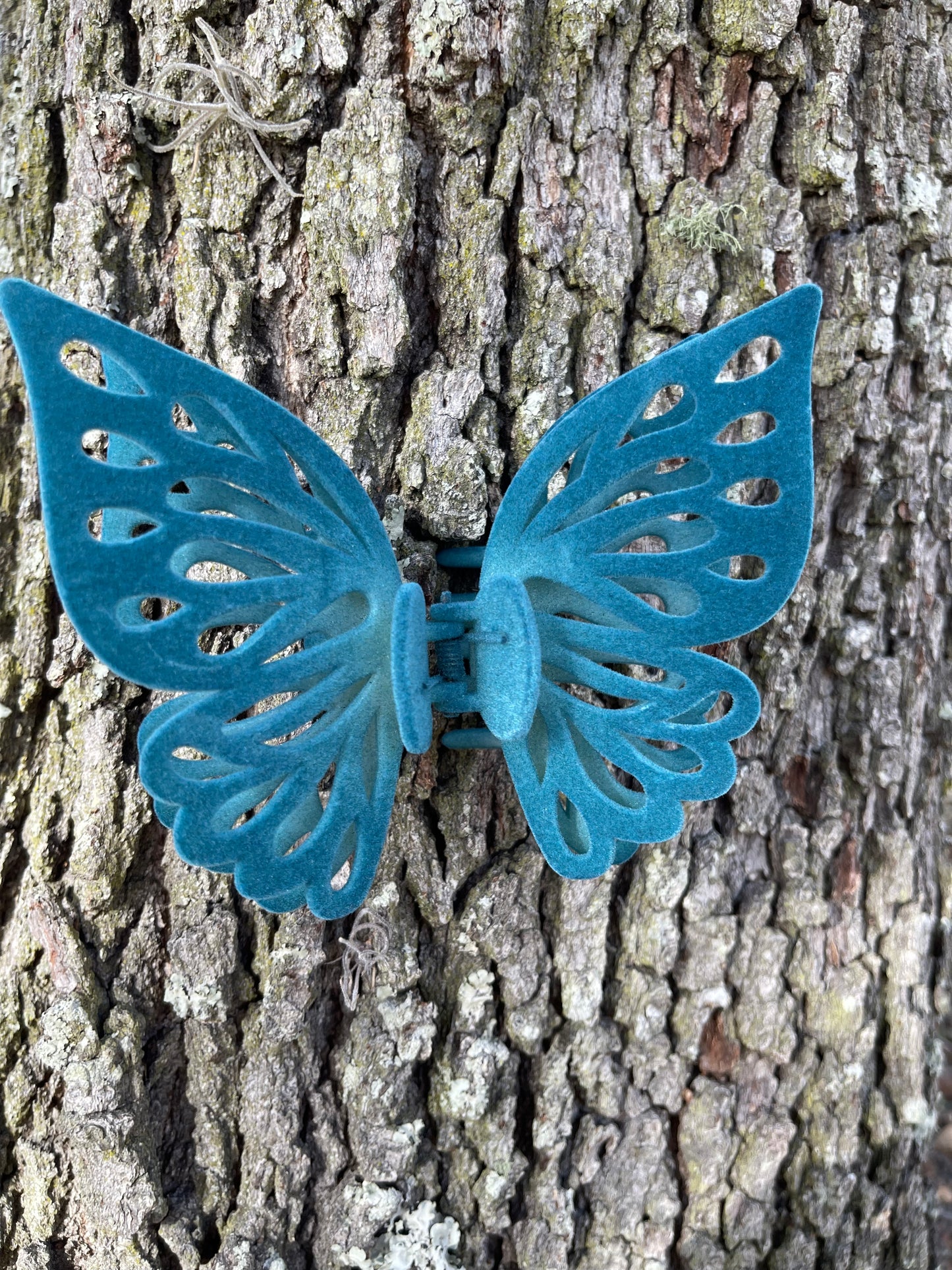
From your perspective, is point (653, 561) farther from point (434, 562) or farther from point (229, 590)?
point (229, 590)

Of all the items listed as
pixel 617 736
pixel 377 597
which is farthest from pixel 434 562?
pixel 617 736

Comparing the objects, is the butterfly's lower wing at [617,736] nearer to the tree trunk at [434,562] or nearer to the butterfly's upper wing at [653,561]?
the butterfly's upper wing at [653,561]

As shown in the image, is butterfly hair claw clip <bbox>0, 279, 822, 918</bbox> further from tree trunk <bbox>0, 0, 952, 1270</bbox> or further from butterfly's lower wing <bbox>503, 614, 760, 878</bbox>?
tree trunk <bbox>0, 0, 952, 1270</bbox>

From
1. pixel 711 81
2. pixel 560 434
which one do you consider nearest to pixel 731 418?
pixel 560 434

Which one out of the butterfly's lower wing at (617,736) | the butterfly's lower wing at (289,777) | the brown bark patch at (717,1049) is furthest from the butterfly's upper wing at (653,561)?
the brown bark patch at (717,1049)

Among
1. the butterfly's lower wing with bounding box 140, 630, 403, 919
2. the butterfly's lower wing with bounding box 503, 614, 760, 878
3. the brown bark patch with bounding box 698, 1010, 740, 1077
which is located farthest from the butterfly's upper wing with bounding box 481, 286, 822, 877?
the brown bark patch with bounding box 698, 1010, 740, 1077

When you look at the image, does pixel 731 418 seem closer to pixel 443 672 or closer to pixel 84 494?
pixel 443 672
